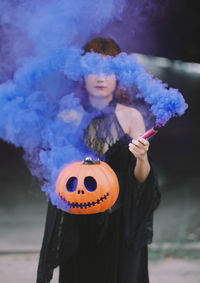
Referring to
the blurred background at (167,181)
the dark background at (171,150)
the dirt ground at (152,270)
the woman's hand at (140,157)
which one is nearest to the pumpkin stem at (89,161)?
the woman's hand at (140,157)

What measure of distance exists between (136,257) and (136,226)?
197mm

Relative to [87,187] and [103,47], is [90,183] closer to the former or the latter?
[87,187]

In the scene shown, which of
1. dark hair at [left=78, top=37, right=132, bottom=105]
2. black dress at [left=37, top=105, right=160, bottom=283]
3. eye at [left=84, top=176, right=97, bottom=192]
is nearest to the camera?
eye at [left=84, top=176, right=97, bottom=192]

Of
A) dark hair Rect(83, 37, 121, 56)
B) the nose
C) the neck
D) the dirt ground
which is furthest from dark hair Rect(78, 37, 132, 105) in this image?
the dirt ground

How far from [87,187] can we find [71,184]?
0.09m

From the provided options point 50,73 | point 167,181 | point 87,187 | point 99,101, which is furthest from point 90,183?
point 167,181

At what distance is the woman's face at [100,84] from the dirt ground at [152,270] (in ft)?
6.91

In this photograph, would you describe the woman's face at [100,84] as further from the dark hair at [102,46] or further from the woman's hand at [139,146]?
the woman's hand at [139,146]

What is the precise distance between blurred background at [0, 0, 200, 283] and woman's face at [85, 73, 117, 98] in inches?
16.7

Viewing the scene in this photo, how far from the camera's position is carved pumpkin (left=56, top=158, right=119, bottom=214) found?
1671 mm

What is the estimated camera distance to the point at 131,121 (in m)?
2.01

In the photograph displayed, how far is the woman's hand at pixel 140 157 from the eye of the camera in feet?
5.35

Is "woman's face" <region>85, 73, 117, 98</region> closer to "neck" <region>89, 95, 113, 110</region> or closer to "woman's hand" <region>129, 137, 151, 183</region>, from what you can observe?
"neck" <region>89, 95, 113, 110</region>

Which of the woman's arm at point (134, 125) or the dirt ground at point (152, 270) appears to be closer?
the woman's arm at point (134, 125)
